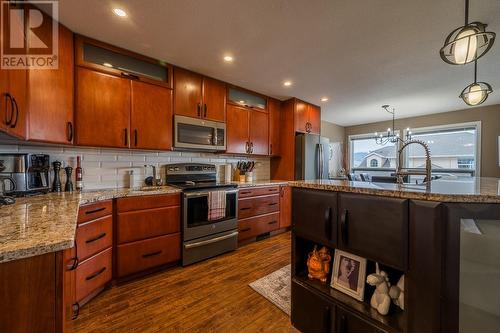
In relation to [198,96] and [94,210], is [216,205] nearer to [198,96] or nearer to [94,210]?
[94,210]

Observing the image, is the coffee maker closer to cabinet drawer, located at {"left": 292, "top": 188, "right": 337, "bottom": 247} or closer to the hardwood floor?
the hardwood floor

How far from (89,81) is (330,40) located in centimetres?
248

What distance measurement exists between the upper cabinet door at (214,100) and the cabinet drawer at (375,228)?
2320mm

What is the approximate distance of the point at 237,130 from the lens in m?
3.38

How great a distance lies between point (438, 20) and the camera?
5.88 feet

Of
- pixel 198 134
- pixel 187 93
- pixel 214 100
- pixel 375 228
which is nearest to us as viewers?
pixel 375 228

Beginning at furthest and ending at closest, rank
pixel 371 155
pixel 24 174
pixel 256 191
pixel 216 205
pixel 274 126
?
1. pixel 371 155
2. pixel 274 126
3. pixel 256 191
4. pixel 216 205
5. pixel 24 174

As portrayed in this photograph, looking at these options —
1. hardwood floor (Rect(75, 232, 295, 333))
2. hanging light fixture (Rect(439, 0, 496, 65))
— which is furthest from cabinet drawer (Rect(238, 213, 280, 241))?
hanging light fixture (Rect(439, 0, 496, 65))

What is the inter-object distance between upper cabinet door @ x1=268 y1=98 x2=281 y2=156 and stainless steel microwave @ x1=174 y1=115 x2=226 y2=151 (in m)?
1.12

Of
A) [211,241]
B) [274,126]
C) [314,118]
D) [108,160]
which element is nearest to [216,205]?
[211,241]

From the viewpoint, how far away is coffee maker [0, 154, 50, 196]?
174 cm

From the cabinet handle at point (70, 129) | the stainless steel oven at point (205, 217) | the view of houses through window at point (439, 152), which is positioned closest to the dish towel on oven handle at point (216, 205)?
the stainless steel oven at point (205, 217)

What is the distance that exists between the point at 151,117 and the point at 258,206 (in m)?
1.94

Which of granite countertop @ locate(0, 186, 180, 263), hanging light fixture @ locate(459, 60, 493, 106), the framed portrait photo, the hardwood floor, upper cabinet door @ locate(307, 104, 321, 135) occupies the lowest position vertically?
the hardwood floor
